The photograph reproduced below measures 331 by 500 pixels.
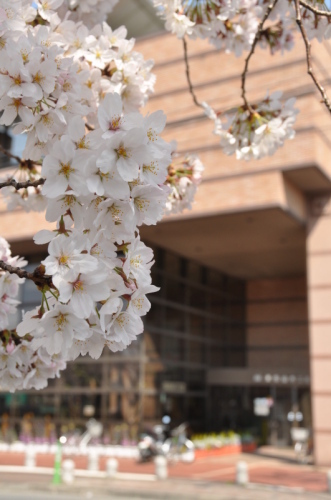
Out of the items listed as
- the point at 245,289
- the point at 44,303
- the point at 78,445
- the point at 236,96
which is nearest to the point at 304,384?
the point at 245,289

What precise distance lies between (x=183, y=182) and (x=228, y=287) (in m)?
23.5

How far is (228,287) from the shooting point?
26.6 meters

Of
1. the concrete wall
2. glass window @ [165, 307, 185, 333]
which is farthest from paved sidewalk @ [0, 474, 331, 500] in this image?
the concrete wall

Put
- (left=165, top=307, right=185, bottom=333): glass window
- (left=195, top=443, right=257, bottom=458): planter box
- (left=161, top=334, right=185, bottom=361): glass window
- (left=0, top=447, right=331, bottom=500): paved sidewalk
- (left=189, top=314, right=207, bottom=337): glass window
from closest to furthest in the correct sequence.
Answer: (left=0, top=447, right=331, bottom=500): paved sidewalk
(left=195, top=443, right=257, bottom=458): planter box
(left=161, top=334, right=185, bottom=361): glass window
(left=165, top=307, right=185, bottom=333): glass window
(left=189, top=314, right=207, bottom=337): glass window

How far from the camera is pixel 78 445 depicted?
21.2 metres

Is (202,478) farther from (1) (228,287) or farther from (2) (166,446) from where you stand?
(1) (228,287)

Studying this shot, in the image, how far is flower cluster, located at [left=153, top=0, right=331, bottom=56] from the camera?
3297 mm

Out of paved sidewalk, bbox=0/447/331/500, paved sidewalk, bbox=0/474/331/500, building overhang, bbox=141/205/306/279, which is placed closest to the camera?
paved sidewalk, bbox=0/474/331/500

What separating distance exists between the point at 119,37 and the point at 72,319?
1.61m

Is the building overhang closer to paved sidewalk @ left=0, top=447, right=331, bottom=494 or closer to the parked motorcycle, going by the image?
the parked motorcycle

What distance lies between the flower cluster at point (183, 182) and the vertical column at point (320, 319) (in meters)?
15.9

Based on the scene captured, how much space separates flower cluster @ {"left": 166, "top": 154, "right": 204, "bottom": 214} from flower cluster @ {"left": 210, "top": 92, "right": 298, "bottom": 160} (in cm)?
22

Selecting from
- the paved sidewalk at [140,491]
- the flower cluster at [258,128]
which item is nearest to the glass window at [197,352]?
the paved sidewalk at [140,491]

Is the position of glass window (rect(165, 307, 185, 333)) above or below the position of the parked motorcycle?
above
